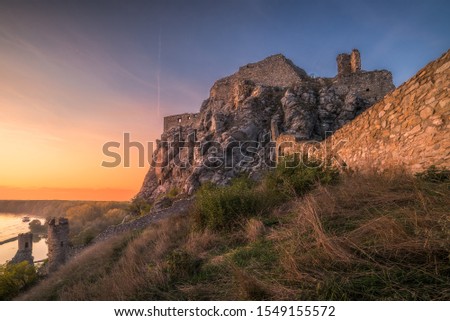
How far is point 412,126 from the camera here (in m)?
4.18

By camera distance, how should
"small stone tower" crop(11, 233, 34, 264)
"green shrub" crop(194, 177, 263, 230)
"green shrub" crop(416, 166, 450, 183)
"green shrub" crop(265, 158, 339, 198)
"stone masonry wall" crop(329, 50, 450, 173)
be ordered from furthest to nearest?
"small stone tower" crop(11, 233, 34, 264)
"green shrub" crop(265, 158, 339, 198)
"green shrub" crop(194, 177, 263, 230)
"stone masonry wall" crop(329, 50, 450, 173)
"green shrub" crop(416, 166, 450, 183)

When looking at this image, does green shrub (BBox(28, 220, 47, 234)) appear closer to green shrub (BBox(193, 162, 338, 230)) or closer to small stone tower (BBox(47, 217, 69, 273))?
small stone tower (BBox(47, 217, 69, 273))

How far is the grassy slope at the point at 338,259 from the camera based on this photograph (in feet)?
6.14

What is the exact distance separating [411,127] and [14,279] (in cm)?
1929

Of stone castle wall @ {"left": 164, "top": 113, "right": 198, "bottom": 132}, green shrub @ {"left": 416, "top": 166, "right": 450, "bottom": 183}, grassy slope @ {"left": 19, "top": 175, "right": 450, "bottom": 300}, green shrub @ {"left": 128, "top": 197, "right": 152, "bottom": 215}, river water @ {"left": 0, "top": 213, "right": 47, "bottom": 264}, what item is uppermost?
stone castle wall @ {"left": 164, "top": 113, "right": 198, "bottom": 132}

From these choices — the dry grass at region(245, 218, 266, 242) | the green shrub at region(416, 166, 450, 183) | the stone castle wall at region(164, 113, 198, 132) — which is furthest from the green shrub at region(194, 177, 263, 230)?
the stone castle wall at region(164, 113, 198, 132)

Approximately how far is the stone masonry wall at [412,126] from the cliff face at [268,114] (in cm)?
952

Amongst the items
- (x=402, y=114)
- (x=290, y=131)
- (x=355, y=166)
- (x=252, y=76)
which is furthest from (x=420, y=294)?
(x=252, y=76)

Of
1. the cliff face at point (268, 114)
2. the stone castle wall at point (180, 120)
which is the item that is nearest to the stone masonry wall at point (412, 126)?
the cliff face at point (268, 114)

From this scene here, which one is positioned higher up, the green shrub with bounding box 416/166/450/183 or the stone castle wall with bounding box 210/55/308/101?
the stone castle wall with bounding box 210/55/308/101

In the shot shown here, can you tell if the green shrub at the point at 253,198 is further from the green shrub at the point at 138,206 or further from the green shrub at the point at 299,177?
the green shrub at the point at 138,206

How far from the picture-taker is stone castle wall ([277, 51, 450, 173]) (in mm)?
3648

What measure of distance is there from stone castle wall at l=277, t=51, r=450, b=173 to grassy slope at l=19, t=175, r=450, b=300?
660 millimetres

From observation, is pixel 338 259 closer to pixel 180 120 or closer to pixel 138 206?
pixel 138 206
